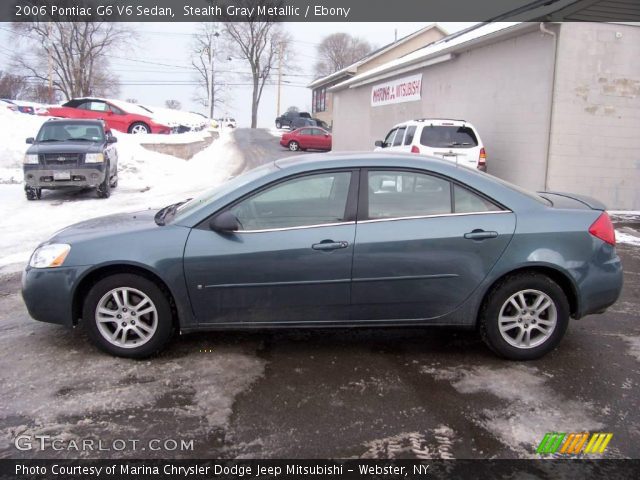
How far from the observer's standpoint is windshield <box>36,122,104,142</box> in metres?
12.7

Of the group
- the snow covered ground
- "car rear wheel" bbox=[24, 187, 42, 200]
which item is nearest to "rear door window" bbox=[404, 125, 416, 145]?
the snow covered ground

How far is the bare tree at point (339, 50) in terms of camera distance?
73000 mm

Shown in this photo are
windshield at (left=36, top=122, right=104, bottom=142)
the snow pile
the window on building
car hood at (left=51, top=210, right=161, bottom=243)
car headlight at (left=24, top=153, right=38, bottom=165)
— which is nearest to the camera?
car hood at (left=51, top=210, right=161, bottom=243)

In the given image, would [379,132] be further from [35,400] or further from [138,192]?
[35,400]

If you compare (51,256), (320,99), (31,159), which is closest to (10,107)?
(31,159)

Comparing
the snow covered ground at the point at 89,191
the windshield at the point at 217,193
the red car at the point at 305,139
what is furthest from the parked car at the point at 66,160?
the red car at the point at 305,139

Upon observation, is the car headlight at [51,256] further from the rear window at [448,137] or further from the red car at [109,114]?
the red car at [109,114]

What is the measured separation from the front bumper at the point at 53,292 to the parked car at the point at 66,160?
8.82m

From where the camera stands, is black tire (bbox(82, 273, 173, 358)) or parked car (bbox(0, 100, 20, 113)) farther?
parked car (bbox(0, 100, 20, 113))

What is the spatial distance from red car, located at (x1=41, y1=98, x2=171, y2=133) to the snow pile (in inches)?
95.8

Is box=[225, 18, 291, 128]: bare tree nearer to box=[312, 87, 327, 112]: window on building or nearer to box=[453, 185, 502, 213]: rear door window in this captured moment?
box=[312, 87, 327, 112]: window on building

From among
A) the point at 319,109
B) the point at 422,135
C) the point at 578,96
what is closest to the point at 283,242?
the point at 422,135

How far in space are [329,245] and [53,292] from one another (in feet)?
6.65

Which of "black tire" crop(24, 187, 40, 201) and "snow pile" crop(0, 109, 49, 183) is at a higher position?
"snow pile" crop(0, 109, 49, 183)
